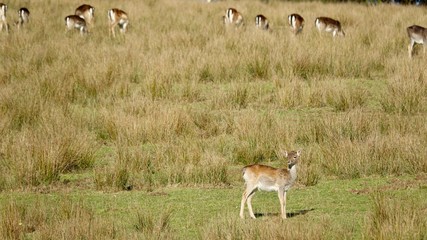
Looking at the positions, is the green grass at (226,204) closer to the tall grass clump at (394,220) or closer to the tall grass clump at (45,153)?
the tall grass clump at (394,220)

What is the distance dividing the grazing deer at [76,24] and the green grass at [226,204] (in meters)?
13.3

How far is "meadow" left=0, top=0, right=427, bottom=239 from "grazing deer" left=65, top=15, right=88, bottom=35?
81.2 inches

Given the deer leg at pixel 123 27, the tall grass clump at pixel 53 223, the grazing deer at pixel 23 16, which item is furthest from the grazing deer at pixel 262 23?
the tall grass clump at pixel 53 223

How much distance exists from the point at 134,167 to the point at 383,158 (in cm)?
302

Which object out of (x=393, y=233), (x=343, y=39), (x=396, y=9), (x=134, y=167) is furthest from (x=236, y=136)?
(x=396, y=9)

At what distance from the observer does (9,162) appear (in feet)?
31.1

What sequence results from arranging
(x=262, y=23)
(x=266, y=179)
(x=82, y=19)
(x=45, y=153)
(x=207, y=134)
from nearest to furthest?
1. (x=266, y=179)
2. (x=45, y=153)
3. (x=207, y=134)
4. (x=82, y=19)
5. (x=262, y=23)

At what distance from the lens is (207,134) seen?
11.1m

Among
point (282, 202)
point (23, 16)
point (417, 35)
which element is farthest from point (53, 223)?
point (23, 16)

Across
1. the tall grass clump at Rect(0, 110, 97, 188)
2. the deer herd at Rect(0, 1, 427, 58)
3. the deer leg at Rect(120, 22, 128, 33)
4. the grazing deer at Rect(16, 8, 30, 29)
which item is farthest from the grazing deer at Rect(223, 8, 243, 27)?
the tall grass clump at Rect(0, 110, 97, 188)

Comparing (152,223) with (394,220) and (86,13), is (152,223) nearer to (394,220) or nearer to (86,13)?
(394,220)

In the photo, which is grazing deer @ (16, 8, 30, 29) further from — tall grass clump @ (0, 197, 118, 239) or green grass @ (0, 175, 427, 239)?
tall grass clump @ (0, 197, 118, 239)

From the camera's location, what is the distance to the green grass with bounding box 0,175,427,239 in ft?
22.6

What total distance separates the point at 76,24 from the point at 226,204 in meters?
14.7
